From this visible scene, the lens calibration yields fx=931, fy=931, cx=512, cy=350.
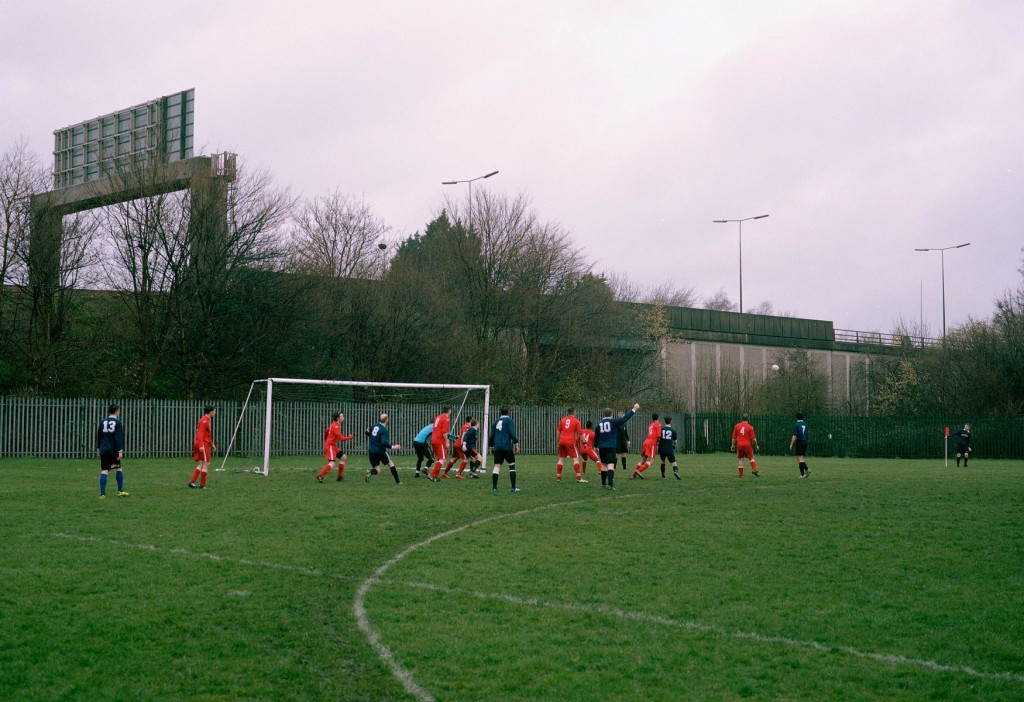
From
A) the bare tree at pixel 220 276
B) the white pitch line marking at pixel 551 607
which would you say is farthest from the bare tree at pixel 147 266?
the white pitch line marking at pixel 551 607

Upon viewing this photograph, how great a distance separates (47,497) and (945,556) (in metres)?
16.3

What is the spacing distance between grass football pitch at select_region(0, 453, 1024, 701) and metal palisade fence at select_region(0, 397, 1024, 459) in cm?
1765

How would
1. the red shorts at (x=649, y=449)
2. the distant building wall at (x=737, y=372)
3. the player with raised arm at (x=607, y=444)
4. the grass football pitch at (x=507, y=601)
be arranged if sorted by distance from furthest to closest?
the distant building wall at (x=737, y=372) < the red shorts at (x=649, y=449) < the player with raised arm at (x=607, y=444) < the grass football pitch at (x=507, y=601)

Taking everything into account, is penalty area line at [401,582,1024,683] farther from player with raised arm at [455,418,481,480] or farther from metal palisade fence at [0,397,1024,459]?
metal palisade fence at [0,397,1024,459]

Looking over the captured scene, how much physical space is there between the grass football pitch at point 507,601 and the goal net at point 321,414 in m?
19.0

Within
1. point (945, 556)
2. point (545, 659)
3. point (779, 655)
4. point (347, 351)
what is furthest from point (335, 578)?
point (347, 351)

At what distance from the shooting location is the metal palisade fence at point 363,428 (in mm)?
33812

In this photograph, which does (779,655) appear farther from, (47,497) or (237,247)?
(237,247)

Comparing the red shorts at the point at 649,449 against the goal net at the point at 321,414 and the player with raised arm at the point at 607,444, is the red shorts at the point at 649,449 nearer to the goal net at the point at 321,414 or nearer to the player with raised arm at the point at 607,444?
the player with raised arm at the point at 607,444

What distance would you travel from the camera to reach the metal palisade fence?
1331 inches

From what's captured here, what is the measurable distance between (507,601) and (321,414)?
30786 mm

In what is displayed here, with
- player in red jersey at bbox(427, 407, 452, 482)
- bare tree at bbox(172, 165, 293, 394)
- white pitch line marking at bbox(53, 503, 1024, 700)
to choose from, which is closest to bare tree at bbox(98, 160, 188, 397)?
bare tree at bbox(172, 165, 293, 394)

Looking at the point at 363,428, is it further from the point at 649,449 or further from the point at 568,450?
the point at 568,450

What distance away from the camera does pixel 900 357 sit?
6150 cm
